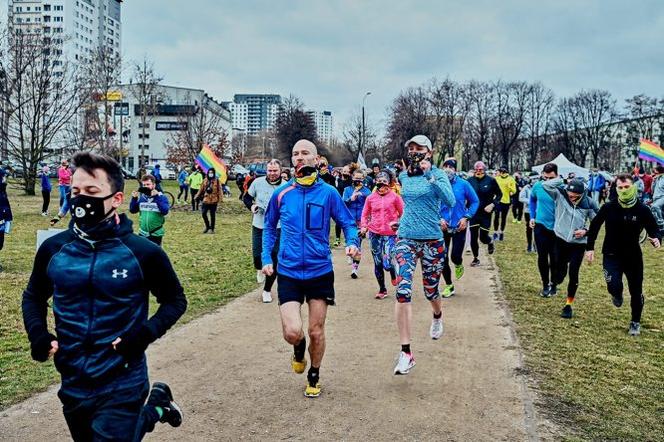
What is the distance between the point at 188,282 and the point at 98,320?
844 centimetres

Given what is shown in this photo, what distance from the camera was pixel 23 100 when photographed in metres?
31.0

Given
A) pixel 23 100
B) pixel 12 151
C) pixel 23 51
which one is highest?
pixel 23 51

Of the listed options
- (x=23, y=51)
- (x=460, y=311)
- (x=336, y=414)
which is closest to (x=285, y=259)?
(x=336, y=414)

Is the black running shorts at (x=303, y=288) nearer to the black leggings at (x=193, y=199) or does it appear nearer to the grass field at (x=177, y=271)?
→ the grass field at (x=177, y=271)

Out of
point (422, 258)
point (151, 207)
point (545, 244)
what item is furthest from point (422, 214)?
point (151, 207)

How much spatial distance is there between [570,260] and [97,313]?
25.6 ft

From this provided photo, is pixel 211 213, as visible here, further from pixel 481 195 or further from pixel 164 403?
pixel 164 403

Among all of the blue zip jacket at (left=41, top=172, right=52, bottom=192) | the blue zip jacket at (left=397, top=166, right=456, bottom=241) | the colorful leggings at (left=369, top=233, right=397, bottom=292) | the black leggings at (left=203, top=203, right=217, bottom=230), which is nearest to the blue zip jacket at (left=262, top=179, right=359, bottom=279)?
the blue zip jacket at (left=397, top=166, right=456, bottom=241)

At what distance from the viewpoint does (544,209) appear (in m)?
10.0

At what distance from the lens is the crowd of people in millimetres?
3002

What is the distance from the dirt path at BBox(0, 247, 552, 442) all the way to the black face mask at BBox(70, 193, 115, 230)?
217 centimetres

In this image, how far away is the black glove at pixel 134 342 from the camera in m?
2.95

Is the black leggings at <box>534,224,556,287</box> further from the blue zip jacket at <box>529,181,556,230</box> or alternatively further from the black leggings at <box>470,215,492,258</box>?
the black leggings at <box>470,215,492,258</box>

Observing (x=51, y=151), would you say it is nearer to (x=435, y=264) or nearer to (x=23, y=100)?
(x=23, y=100)
